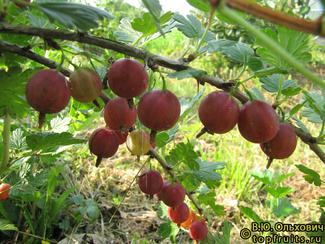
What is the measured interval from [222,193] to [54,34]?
5.62ft

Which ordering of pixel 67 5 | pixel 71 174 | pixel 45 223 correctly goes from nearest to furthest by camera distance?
pixel 67 5, pixel 45 223, pixel 71 174

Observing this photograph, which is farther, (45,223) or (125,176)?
(125,176)

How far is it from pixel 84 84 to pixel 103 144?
25 cm

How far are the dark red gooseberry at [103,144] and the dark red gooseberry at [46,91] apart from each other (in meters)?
0.25

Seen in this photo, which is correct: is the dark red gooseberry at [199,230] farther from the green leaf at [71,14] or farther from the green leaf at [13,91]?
the green leaf at [71,14]

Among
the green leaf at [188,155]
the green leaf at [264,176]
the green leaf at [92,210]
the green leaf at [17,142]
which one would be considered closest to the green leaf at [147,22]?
the green leaf at [188,155]

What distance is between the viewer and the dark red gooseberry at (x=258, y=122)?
22.5 inches

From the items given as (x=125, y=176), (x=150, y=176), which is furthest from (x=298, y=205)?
(x=150, y=176)

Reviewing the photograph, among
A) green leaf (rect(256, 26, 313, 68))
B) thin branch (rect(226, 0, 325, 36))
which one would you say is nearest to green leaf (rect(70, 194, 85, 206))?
green leaf (rect(256, 26, 313, 68))

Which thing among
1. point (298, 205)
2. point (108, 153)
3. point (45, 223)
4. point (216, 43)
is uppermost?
point (216, 43)

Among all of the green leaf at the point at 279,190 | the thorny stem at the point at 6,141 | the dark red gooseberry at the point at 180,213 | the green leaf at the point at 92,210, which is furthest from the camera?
the green leaf at the point at 92,210

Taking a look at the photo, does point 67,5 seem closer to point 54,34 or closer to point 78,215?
point 54,34

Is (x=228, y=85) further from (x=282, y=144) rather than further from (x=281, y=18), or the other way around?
(x=281, y=18)

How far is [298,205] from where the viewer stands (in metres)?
1.91
